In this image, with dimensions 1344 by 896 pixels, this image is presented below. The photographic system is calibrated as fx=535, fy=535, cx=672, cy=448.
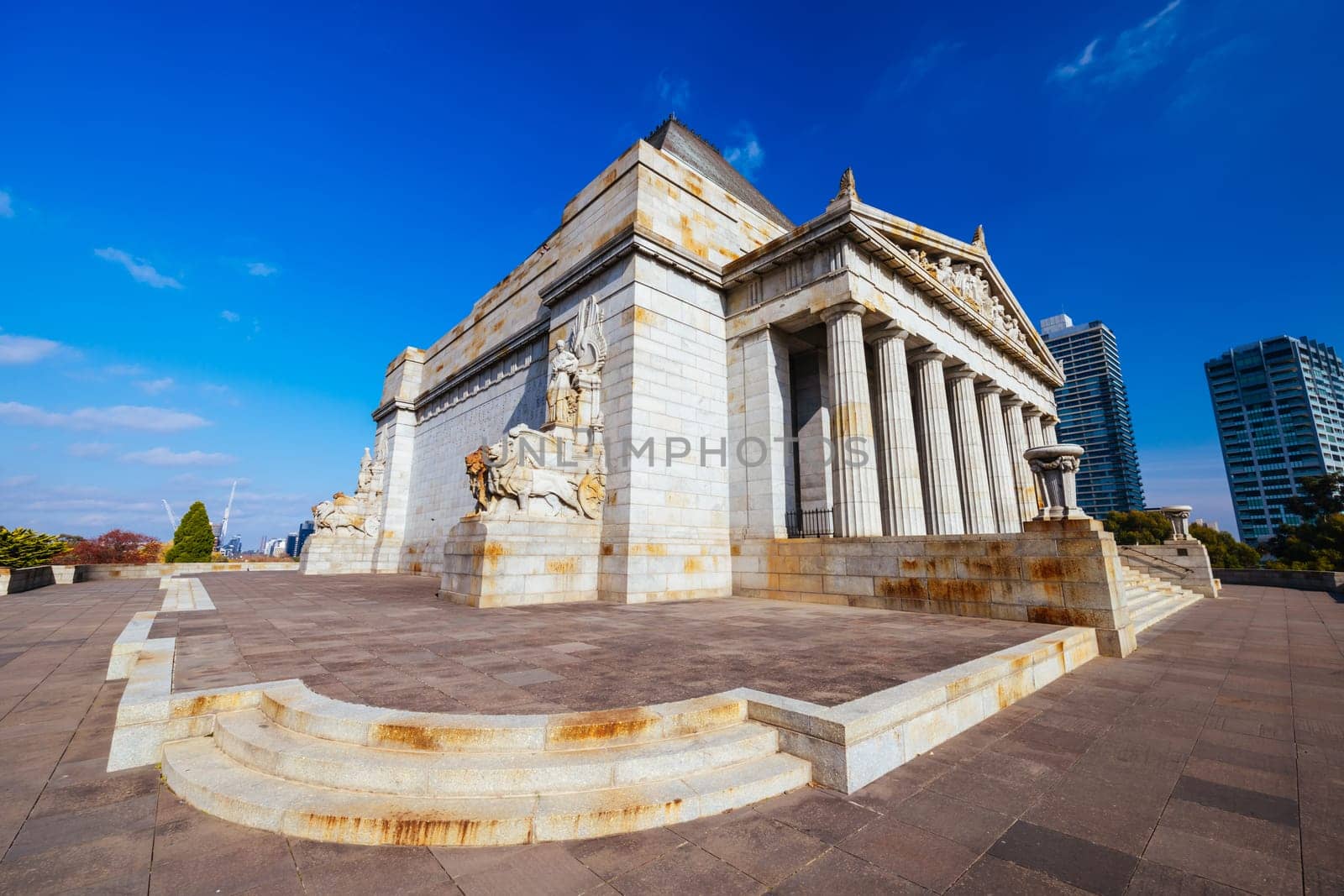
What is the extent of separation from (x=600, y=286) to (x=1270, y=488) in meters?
154

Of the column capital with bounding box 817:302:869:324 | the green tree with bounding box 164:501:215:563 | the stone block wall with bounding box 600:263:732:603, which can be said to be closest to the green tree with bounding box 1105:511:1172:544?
the column capital with bounding box 817:302:869:324

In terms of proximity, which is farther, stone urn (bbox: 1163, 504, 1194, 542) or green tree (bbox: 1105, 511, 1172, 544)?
green tree (bbox: 1105, 511, 1172, 544)

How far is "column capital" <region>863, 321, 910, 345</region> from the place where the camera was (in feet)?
53.0

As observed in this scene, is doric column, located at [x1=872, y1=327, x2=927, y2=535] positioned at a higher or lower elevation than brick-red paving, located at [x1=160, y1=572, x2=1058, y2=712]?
higher

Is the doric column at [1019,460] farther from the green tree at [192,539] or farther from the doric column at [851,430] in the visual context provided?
the green tree at [192,539]

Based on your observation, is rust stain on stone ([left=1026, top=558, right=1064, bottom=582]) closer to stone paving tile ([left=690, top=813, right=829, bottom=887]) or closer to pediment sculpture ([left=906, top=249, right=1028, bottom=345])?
stone paving tile ([left=690, top=813, right=829, bottom=887])

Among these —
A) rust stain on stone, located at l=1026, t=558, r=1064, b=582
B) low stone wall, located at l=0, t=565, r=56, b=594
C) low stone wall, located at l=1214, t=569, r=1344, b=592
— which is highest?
rust stain on stone, located at l=1026, t=558, r=1064, b=582

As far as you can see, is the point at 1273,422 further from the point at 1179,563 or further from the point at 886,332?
the point at 886,332

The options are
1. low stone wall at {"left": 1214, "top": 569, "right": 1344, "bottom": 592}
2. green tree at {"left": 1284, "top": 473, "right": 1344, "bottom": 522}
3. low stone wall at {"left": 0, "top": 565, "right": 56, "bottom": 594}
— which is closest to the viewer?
low stone wall at {"left": 0, "top": 565, "right": 56, "bottom": 594}

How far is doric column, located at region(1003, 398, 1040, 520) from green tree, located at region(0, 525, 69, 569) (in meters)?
44.0

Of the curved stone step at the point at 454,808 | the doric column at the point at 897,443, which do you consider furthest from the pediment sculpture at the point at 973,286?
the curved stone step at the point at 454,808

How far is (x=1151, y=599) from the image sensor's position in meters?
13.8

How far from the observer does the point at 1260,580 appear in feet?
82.1

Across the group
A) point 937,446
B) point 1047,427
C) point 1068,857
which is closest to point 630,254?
point 937,446
